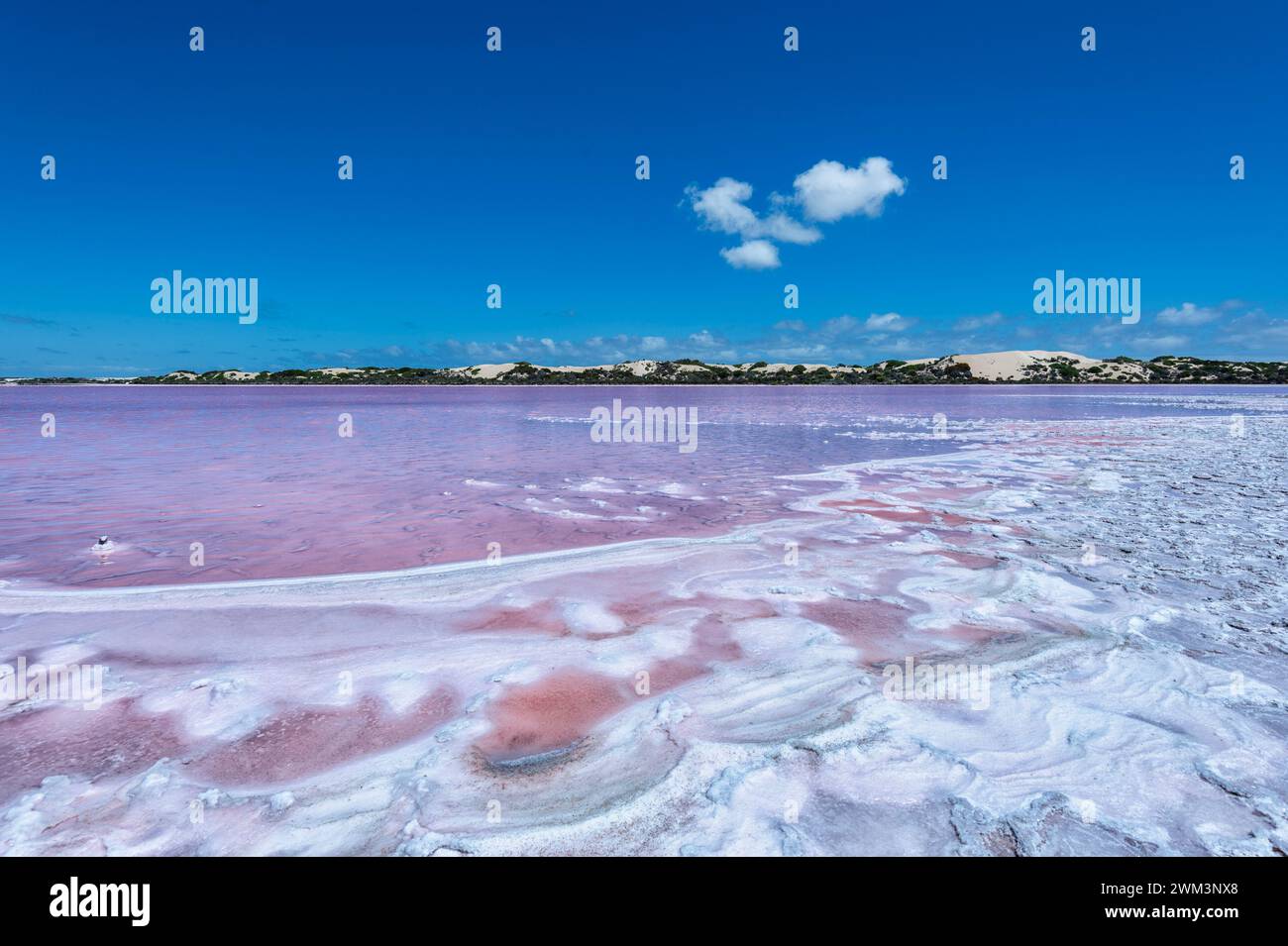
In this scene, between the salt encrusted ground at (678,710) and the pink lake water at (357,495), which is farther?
the pink lake water at (357,495)

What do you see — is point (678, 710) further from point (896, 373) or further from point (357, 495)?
point (896, 373)

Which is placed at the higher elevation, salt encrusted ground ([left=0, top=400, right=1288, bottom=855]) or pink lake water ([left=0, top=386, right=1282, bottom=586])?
pink lake water ([left=0, top=386, right=1282, bottom=586])

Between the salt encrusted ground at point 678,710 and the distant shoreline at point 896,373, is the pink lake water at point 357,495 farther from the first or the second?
the distant shoreline at point 896,373

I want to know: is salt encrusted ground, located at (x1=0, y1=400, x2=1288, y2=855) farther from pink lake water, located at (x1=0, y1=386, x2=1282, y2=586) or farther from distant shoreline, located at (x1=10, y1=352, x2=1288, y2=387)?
distant shoreline, located at (x1=10, y1=352, x2=1288, y2=387)

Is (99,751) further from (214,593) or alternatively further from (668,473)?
(668,473)

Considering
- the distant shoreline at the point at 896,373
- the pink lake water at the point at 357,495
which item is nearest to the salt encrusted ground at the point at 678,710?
the pink lake water at the point at 357,495

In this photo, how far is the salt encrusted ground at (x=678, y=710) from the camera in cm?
232

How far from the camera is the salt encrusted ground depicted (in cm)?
232

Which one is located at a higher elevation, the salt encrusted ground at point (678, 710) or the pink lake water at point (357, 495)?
the pink lake water at point (357, 495)

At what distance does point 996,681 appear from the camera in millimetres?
3422

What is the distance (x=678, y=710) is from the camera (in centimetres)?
318

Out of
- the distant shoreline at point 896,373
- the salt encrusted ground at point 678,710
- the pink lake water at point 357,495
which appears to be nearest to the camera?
the salt encrusted ground at point 678,710

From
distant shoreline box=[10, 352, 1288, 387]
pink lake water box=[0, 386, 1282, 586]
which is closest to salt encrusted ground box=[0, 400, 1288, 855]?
pink lake water box=[0, 386, 1282, 586]
